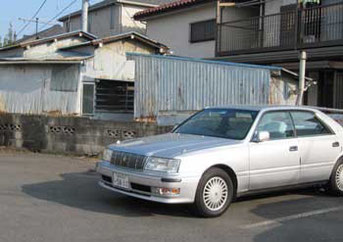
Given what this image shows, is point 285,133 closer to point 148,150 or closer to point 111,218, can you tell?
point 148,150

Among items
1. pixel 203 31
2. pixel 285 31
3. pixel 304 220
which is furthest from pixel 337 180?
pixel 203 31

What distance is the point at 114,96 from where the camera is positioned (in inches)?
630

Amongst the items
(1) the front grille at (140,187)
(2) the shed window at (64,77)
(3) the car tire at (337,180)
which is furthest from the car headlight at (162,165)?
(2) the shed window at (64,77)

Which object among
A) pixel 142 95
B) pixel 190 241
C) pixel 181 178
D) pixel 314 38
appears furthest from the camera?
pixel 314 38

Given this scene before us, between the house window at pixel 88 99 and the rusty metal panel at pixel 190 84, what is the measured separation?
2699 millimetres

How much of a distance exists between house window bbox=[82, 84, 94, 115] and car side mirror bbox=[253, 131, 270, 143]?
8125 mm

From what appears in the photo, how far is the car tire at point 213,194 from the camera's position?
6793 mm

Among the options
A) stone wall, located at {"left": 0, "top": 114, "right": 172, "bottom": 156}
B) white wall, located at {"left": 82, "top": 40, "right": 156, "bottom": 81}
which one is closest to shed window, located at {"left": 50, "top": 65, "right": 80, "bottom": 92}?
white wall, located at {"left": 82, "top": 40, "right": 156, "bottom": 81}

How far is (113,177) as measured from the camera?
7.23 metres

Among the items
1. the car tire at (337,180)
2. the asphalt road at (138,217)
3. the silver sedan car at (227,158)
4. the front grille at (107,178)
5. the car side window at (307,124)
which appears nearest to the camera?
the asphalt road at (138,217)

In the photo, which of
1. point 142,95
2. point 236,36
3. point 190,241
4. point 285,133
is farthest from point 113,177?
point 236,36

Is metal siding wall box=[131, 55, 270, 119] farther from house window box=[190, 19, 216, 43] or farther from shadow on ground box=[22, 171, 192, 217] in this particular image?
house window box=[190, 19, 216, 43]

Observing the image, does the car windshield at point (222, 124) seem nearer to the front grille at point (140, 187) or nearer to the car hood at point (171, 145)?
the car hood at point (171, 145)

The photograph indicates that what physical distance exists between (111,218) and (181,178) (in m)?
1.02
